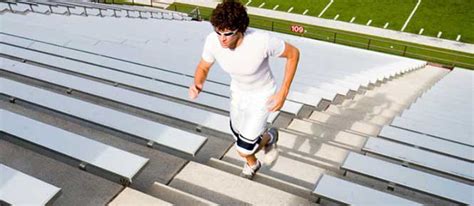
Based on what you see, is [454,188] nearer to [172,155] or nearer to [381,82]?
[172,155]

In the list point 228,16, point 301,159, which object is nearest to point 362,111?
point 301,159

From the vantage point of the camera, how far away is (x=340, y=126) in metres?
5.39

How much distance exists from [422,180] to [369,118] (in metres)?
2.66

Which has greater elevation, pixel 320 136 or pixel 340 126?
pixel 340 126

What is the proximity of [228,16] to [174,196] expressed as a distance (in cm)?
137

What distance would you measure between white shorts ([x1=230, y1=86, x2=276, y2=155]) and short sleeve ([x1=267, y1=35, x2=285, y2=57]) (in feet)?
1.08

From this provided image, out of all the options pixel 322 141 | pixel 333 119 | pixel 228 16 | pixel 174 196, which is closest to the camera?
pixel 228 16

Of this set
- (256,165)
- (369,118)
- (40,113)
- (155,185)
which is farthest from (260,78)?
(369,118)

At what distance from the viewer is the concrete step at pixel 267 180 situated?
140 inches

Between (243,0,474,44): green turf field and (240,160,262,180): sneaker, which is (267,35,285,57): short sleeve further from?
(243,0,474,44): green turf field

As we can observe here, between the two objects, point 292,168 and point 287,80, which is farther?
point 292,168

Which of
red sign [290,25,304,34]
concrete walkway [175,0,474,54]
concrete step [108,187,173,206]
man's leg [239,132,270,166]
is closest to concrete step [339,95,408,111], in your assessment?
man's leg [239,132,270,166]

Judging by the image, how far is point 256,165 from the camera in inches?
147

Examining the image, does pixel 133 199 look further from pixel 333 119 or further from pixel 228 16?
pixel 333 119
